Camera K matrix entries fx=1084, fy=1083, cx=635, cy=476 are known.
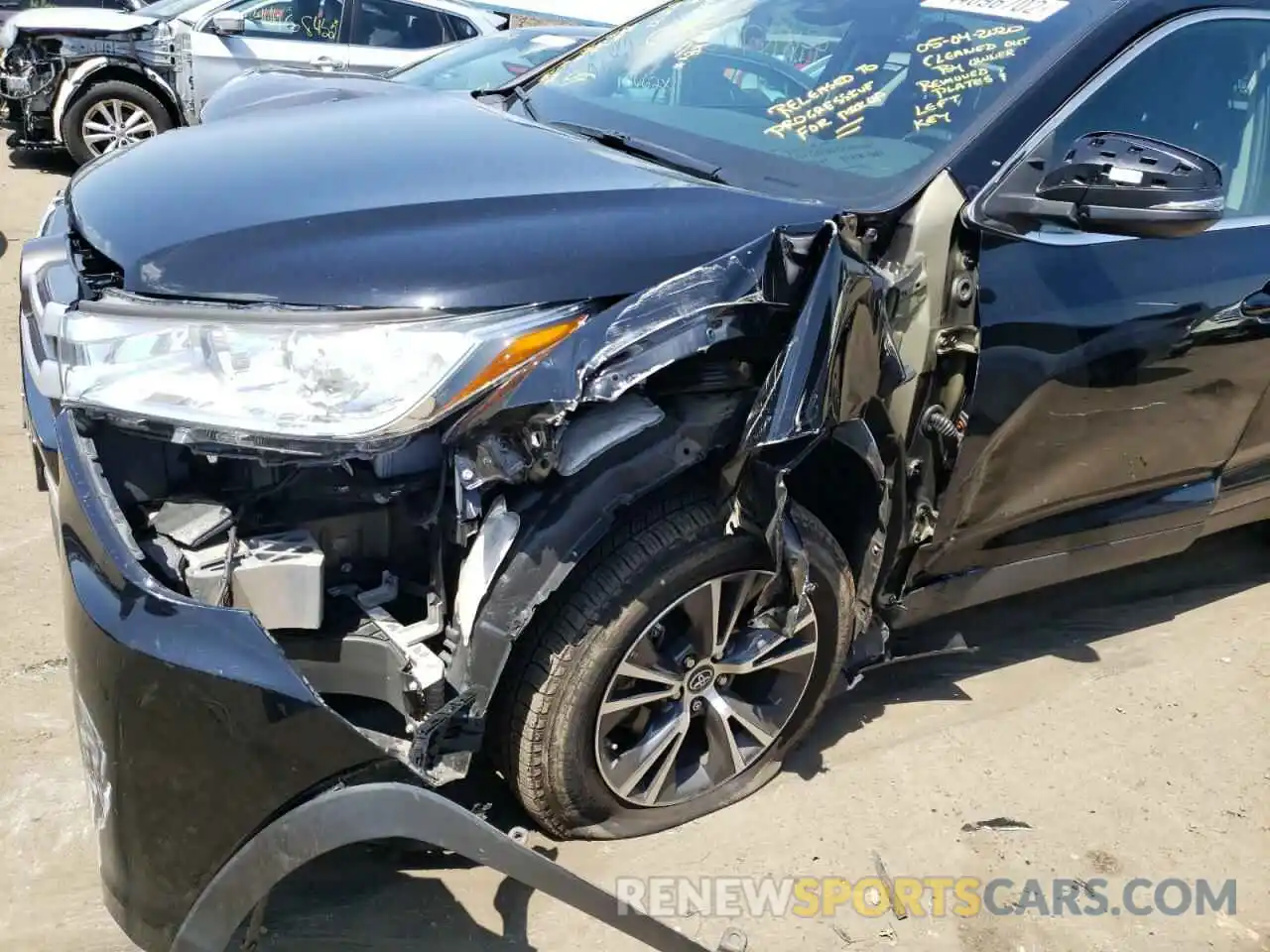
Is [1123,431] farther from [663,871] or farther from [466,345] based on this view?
[466,345]

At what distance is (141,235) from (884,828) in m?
2.06

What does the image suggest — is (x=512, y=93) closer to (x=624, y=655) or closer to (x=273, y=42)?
(x=624, y=655)

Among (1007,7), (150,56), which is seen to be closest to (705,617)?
(1007,7)

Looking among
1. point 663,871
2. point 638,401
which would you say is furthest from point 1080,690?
point 638,401

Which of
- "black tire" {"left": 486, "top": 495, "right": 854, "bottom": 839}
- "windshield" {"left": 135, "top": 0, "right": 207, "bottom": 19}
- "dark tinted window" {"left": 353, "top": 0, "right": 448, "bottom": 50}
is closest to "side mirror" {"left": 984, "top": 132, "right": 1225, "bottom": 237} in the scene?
"black tire" {"left": 486, "top": 495, "right": 854, "bottom": 839}

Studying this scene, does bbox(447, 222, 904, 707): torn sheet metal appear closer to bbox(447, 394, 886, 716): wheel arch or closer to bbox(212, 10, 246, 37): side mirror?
bbox(447, 394, 886, 716): wheel arch

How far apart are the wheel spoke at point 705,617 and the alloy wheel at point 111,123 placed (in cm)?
755

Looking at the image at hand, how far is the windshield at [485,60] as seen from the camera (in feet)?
19.6

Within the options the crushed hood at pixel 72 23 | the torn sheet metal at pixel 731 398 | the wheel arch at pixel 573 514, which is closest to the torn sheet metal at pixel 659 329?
the torn sheet metal at pixel 731 398

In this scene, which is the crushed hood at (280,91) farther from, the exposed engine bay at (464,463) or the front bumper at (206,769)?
the front bumper at (206,769)

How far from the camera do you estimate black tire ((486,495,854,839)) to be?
2059 millimetres

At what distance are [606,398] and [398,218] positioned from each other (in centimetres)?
52

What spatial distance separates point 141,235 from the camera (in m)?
1.98

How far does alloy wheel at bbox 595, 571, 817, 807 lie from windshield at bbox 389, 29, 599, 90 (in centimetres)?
423
